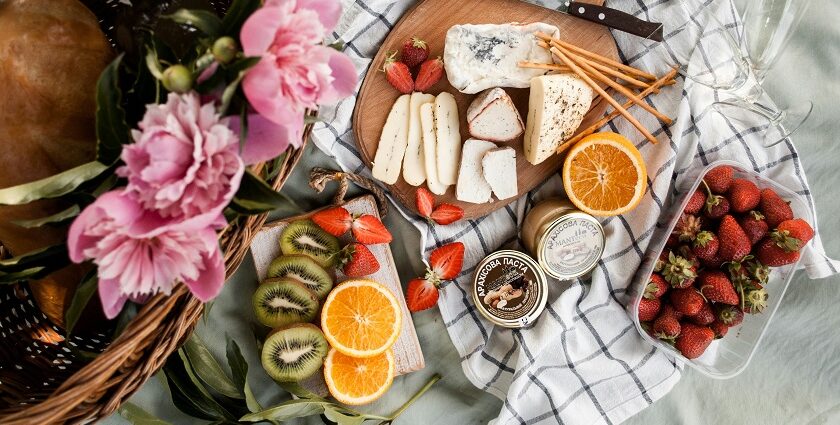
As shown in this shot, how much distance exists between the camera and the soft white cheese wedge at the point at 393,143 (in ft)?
5.16

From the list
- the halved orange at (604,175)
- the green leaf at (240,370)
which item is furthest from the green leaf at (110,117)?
the halved orange at (604,175)

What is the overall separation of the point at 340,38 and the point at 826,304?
1.35 metres

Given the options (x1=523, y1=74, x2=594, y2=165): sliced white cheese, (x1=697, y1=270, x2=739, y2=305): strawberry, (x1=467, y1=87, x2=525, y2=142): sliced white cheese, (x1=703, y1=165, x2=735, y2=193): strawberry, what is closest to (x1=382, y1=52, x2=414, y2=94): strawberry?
(x1=467, y1=87, x2=525, y2=142): sliced white cheese

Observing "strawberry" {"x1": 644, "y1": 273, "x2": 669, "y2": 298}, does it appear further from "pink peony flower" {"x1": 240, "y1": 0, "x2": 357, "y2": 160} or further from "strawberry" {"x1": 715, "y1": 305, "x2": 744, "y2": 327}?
"pink peony flower" {"x1": 240, "y1": 0, "x2": 357, "y2": 160}

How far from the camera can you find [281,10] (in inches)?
29.7

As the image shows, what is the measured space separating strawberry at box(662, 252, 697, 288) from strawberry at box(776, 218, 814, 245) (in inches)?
8.1

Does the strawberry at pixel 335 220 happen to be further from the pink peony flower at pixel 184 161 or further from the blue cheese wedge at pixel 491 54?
the pink peony flower at pixel 184 161

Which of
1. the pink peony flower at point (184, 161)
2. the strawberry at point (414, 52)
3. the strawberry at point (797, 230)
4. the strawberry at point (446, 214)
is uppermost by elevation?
the pink peony flower at point (184, 161)

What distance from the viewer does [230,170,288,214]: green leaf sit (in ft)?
2.78

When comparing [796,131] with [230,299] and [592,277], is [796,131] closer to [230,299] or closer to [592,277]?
[592,277]

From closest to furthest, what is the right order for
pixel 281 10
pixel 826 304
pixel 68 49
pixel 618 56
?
1. pixel 281 10
2. pixel 68 49
3. pixel 618 56
4. pixel 826 304

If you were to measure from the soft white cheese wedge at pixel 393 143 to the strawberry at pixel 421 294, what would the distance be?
0.24 meters

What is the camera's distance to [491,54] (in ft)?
5.02

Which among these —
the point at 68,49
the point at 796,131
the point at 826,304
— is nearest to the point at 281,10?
the point at 68,49
